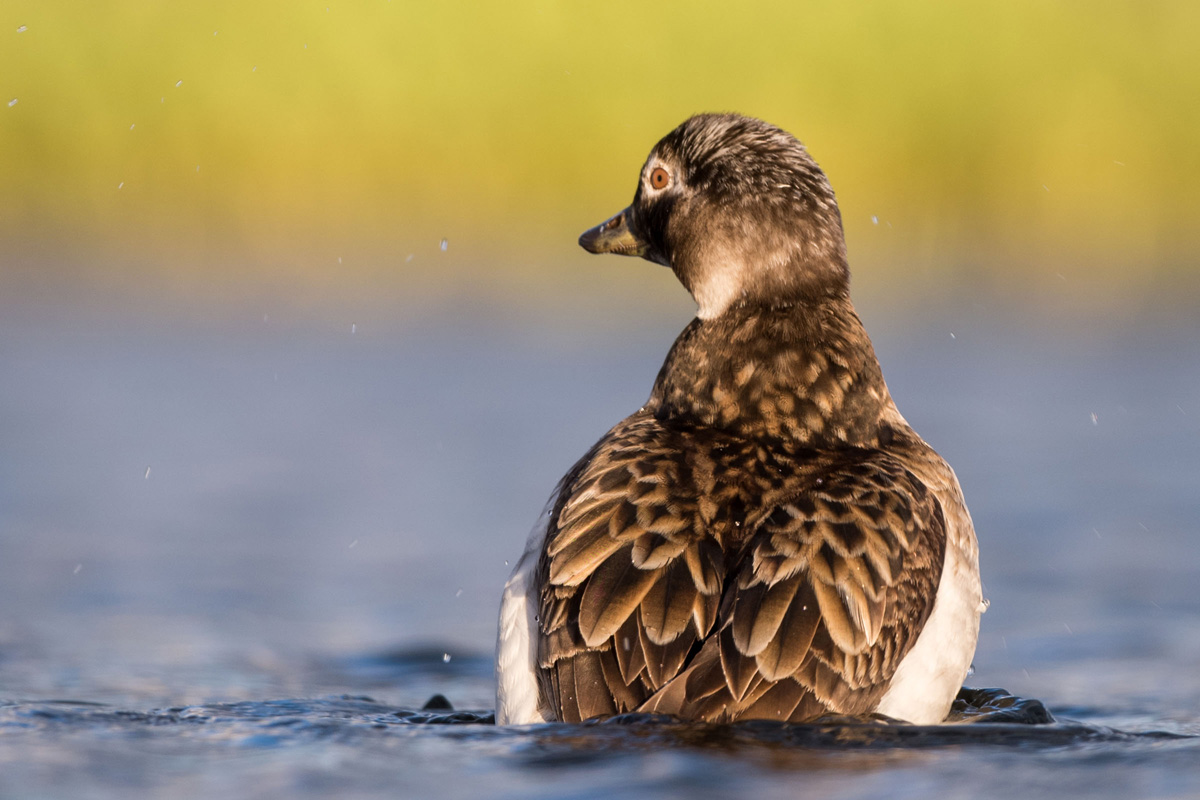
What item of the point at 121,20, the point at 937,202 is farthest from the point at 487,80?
the point at 937,202

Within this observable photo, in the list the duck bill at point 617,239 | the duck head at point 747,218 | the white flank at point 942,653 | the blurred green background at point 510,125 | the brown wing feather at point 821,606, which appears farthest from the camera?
the blurred green background at point 510,125

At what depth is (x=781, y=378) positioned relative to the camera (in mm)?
4801

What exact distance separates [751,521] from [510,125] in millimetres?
12076

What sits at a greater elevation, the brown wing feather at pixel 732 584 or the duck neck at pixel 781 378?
the duck neck at pixel 781 378

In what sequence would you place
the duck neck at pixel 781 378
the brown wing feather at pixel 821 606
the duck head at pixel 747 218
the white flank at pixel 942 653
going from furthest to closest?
the duck head at pixel 747 218
the duck neck at pixel 781 378
the white flank at pixel 942 653
the brown wing feather at pixel 821 606

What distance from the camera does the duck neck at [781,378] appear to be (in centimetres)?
475

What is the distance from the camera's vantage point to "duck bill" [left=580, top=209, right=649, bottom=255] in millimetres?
5703

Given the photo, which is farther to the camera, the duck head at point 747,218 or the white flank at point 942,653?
the duck head at point 747,218

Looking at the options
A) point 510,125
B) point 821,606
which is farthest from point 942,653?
point 510,125

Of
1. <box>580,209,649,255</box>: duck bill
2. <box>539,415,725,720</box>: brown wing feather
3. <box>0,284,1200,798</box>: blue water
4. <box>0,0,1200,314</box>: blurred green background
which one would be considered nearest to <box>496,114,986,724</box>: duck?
<box>539,415,725,720</box>: brown wing feather

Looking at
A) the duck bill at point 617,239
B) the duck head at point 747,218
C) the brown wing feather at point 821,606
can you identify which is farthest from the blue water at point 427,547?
the duck bill at point 617,239

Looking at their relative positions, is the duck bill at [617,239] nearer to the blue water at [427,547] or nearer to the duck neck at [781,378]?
the duck neck at [781,378]

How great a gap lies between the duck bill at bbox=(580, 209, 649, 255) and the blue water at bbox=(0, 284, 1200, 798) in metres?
1.69

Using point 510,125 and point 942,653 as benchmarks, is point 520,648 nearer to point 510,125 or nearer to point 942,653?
point 942,653
